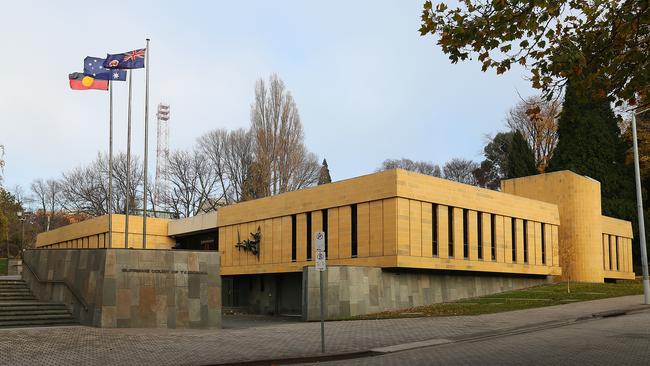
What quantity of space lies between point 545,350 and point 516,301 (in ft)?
56.2

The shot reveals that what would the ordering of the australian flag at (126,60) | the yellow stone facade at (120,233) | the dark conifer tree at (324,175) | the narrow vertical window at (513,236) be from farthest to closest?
the dark conifer tree at (324,175) → the yellow stone facade at (120,233) → the narrow vertical window at (513,236) → the australian flag at (126,60)

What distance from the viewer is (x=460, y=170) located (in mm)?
94438

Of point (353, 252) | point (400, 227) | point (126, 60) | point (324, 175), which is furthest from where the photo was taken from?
point (324, 175)

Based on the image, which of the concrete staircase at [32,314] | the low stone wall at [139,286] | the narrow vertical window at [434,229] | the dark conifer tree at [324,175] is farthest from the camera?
the dark conifer tree at [324,175]

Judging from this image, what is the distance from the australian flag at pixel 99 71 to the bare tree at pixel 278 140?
29.0 meters

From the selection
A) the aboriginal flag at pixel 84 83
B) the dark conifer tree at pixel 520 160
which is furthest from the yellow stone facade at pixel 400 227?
the dark conifer tree at pixel 520 160

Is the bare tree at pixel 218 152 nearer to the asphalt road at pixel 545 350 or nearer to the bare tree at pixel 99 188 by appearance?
the bare tree at pixel 99 188

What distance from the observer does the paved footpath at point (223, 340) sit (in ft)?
45.1

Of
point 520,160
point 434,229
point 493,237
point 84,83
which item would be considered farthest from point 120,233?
point 520,160

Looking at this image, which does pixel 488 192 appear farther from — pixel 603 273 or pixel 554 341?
pixel 554 341

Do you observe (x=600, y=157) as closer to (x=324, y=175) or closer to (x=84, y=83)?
(x=324, y=175)

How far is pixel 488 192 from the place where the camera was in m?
38.2

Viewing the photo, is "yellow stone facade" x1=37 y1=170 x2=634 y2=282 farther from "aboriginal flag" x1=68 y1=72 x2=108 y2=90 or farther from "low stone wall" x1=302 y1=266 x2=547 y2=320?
"aboriginal flag" x1=68 y1=72 x2=108 y2=90

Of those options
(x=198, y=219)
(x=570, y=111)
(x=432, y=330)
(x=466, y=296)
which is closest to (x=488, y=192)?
(x=466, y=296)
